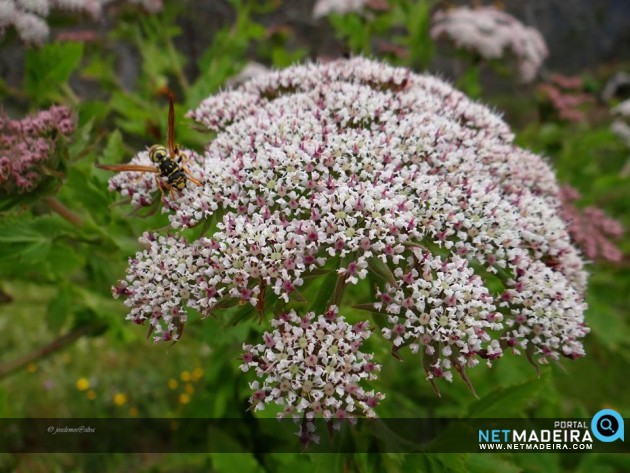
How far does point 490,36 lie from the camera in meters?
5.77

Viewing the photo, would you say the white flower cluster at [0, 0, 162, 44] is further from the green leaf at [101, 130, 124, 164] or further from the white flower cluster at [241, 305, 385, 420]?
the white flower cluster at [241, 305, 385, 420]

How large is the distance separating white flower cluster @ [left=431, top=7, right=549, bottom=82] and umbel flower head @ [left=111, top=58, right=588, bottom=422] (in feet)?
10.8

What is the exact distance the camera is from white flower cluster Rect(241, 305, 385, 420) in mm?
1918

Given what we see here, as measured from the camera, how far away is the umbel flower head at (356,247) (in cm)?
203

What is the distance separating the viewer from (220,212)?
7.84 feet

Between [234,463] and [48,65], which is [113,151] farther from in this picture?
[234,463]

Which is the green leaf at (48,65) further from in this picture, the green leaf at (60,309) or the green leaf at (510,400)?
the green leaf at (510,400)

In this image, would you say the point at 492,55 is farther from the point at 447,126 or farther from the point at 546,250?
the point at 546,250

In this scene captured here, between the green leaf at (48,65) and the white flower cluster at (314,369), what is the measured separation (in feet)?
10.3

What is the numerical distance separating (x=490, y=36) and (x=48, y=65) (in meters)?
4.63

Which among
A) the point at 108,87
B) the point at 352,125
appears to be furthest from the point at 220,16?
the point at 352,125

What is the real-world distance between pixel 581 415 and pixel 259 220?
292 cm

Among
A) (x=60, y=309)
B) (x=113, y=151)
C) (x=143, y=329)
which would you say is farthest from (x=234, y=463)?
(x=143, y=329)

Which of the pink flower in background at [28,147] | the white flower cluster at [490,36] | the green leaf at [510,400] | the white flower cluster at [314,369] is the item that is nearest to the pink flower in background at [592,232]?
the green leaf at [510,400]
